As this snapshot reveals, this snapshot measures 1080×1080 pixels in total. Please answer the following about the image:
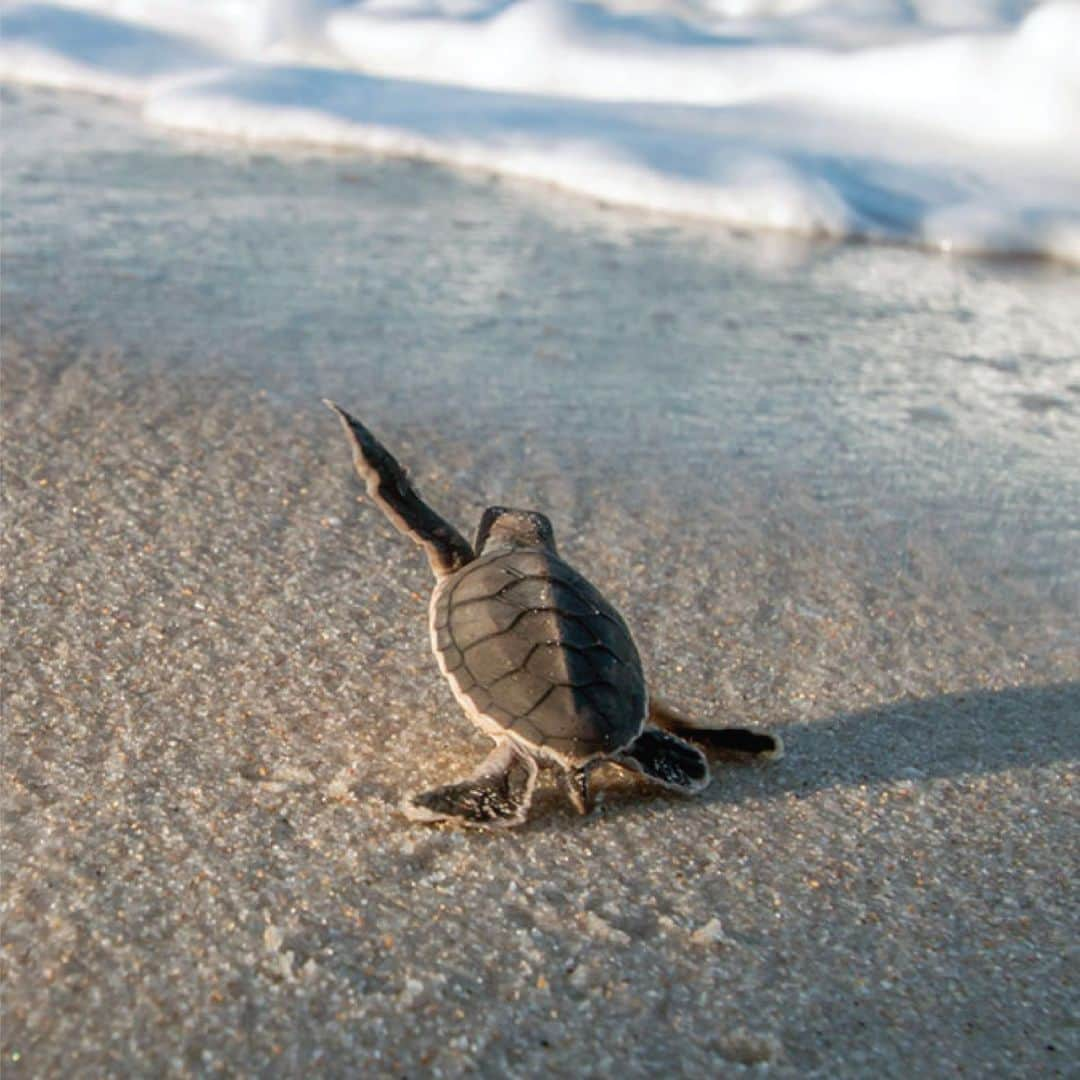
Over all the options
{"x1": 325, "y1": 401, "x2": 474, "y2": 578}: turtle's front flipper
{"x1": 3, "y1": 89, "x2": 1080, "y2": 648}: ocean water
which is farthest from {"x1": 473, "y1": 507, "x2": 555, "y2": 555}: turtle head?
{"x1": 3, "y1": 89, "x2": 1080, "y2": 648}: ocean water

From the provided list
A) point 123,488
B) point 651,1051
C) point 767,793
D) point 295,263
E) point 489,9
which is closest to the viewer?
point 651,1051

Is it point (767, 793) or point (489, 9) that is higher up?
point (489, 9)

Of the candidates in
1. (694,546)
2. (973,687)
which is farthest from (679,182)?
(973,687)

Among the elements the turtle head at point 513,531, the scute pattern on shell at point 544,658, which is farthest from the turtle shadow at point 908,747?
the turtle head at point 513,531

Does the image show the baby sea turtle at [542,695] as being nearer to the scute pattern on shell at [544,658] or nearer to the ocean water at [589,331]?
the scute pattern on shell at [544,658]

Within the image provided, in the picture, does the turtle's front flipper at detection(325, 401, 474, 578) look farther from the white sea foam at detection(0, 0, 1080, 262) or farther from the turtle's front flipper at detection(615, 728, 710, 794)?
the white sea foam at detection(0, 0, 1080, 262)

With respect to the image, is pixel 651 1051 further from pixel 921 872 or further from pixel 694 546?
pixel 694 546

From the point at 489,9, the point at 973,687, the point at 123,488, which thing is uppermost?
the point at 489,9
